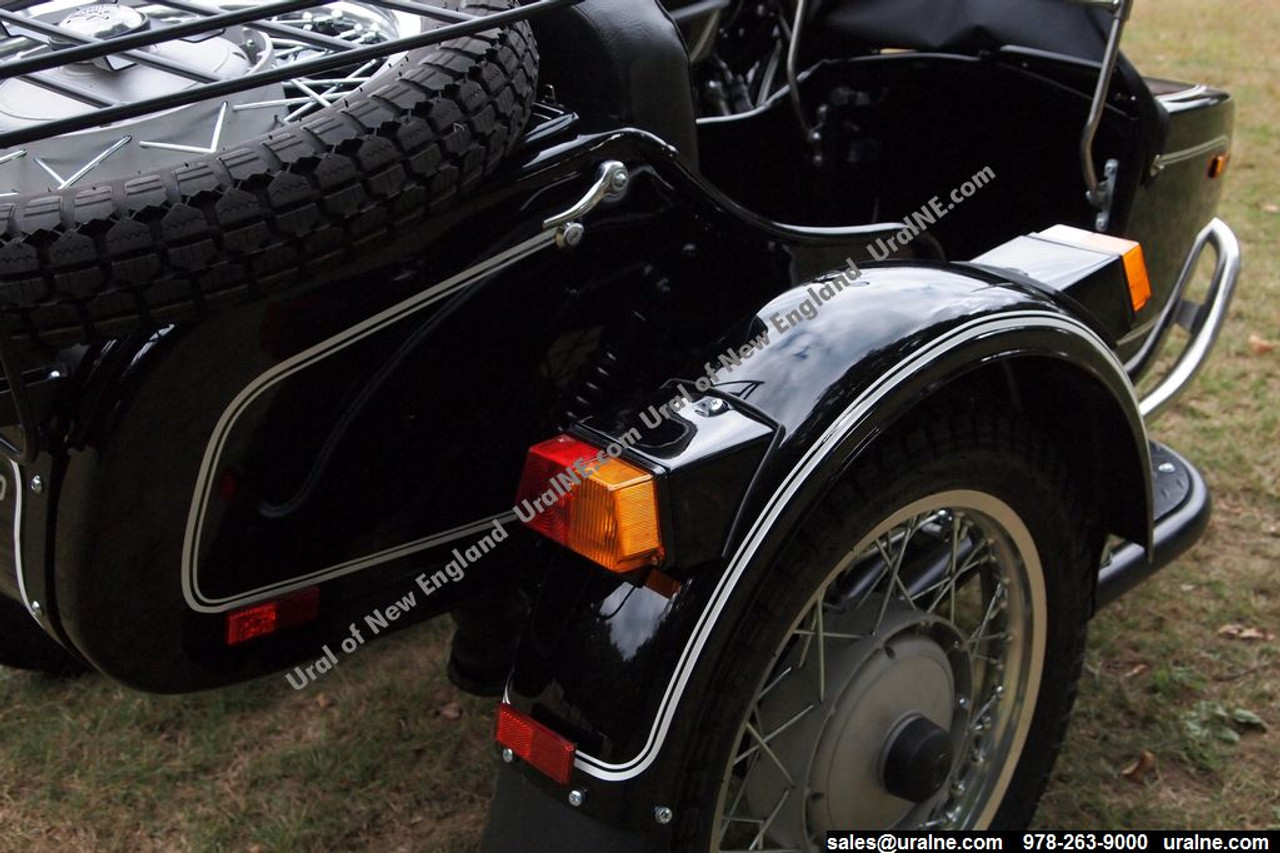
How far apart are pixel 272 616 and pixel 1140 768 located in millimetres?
1796

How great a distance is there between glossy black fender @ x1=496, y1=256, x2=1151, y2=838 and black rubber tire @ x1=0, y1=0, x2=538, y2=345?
40 cm

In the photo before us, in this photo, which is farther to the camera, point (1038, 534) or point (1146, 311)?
point (1146, 311)

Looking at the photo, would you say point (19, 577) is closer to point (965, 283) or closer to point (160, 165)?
point (160, 165)

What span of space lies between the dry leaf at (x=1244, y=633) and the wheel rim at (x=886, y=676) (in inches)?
Result: 42.8

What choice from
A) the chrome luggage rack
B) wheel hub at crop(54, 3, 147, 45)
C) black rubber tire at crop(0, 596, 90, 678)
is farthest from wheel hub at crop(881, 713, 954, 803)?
black rubber tire at crop(0, 596, 90, 678)

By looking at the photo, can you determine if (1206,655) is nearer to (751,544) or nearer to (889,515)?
(889,515)

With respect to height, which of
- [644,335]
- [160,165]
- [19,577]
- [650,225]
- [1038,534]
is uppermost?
[160,165]

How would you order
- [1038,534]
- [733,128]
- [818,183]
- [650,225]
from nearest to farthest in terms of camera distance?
[650,225]
[1038,534]
[733,128]
[818,183]

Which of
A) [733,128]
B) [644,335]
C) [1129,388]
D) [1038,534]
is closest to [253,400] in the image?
[644,335]

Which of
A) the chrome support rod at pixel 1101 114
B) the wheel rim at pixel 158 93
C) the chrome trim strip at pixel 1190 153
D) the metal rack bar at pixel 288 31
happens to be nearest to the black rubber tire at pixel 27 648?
the wheel rim at pixel 158 93

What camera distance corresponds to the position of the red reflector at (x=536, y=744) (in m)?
1.53

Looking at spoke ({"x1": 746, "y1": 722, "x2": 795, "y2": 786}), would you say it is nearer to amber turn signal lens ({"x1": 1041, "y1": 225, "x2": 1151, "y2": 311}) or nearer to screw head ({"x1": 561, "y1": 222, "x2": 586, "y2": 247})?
screw head ({"x1": 561, "y1": 222, "x2": 586, "y2": 247})

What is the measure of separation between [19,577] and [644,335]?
37.4 inches

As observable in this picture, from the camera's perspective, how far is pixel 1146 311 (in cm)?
290
